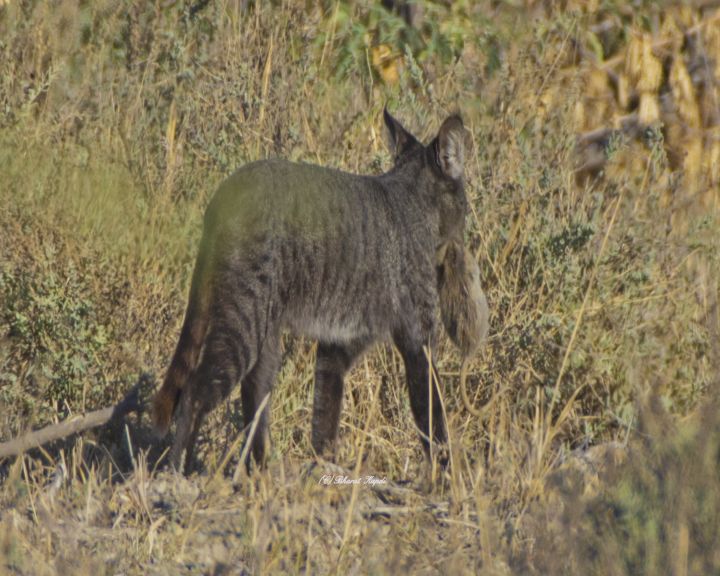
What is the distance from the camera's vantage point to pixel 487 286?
613 cm

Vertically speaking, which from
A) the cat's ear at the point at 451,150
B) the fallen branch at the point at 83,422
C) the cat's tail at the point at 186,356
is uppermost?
the cat's ear at the point at 451,150

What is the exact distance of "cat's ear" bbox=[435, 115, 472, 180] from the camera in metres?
5.50

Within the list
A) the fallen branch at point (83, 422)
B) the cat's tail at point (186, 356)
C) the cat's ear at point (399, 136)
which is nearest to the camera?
the cat's tail at point (186, 356)

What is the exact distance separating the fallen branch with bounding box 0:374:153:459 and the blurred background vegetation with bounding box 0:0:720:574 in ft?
0.42

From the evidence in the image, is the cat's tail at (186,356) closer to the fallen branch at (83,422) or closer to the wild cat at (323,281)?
the wild cat at (323,281)

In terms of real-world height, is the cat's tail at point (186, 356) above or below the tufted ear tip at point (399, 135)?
below

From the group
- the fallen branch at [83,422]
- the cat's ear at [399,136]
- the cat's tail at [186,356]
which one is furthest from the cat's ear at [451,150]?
the fallen branch at [83,422]

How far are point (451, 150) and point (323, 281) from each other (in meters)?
1.01

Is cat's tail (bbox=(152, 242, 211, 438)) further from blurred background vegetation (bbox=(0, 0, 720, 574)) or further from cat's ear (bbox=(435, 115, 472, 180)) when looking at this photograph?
cat's ear (bbox=(435, 115, 472, 180))

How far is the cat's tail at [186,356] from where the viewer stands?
462 centimetres

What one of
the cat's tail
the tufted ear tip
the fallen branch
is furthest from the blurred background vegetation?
the tufted ear tip

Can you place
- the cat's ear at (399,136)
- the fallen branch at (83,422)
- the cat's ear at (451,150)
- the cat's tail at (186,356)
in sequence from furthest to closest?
the cat's ear at (399,136) < the cat's ear at (451,150) < the fallen branch at (83,422) < the cat's tail at (186,356)

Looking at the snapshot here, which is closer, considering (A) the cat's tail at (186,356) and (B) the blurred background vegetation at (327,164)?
(A) the cat's tail at (186,356)

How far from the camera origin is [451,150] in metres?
5.59
